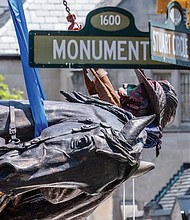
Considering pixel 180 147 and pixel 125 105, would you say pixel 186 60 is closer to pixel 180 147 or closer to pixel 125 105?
pixel 125 105

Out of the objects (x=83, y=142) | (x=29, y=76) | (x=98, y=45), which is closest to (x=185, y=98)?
(x=98, y=45)

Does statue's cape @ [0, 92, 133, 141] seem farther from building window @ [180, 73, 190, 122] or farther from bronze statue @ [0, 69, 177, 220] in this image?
building window @ [180, 73, 190, 122]

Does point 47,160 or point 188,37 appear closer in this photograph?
point 47,160

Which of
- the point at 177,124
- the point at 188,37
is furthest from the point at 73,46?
the point at 177,124

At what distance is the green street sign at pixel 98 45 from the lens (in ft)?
25.8

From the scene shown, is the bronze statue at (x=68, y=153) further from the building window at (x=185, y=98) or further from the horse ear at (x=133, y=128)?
the building window at (x=185, y=98)

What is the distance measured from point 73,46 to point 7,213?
93cm

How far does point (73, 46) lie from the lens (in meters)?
7.93

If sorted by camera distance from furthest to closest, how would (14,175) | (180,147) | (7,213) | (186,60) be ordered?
(180,147) → (186,60) → (7,213) → (14,175)

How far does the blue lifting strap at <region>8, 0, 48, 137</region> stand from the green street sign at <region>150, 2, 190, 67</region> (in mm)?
688

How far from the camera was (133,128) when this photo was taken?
7.51m

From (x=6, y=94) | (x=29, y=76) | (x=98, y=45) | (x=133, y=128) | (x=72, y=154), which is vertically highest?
(x=98, y=45)

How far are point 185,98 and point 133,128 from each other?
30717 millimetres

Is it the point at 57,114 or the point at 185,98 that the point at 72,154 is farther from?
the point at 185,98
